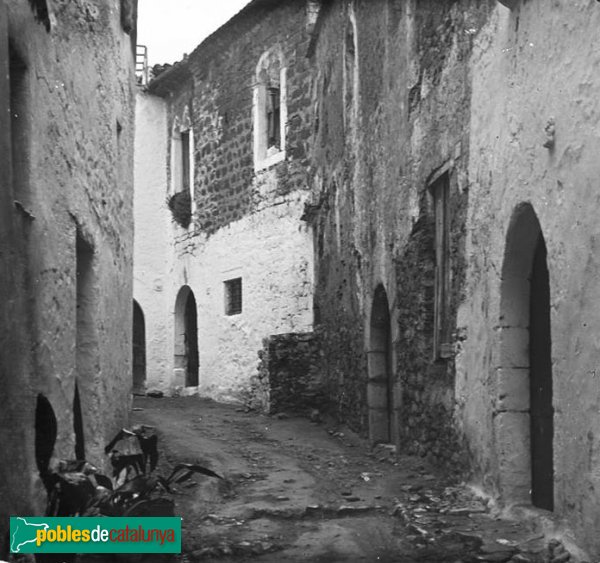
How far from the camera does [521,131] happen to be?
6.22 metres

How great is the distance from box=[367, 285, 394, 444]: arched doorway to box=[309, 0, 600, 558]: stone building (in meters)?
0.01

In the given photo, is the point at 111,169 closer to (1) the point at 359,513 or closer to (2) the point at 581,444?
(1) the point at 359,513

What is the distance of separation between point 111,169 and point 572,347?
431cm

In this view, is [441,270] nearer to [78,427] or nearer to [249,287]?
[78,427]

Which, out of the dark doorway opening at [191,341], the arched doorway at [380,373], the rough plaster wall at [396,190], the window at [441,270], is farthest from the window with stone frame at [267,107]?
the window at [441,270]

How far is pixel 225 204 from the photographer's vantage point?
634 inches

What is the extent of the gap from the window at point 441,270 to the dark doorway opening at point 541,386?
4.74 ft

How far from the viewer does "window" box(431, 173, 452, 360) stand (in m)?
8.11

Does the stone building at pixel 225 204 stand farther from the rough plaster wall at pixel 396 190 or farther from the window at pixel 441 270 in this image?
the window at pixel 441 270

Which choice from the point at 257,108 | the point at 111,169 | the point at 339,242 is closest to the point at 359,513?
the point at 111,169

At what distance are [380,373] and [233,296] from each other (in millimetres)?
5680

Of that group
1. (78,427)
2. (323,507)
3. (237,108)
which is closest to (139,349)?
(237,108)

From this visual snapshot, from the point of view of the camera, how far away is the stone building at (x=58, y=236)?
15.7 ft

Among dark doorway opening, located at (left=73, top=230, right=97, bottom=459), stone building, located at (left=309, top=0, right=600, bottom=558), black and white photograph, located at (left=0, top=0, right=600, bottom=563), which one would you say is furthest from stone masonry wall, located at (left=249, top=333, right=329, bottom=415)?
dark doorway opening, located at (left=73, top=230, right=97, bottom=459)
